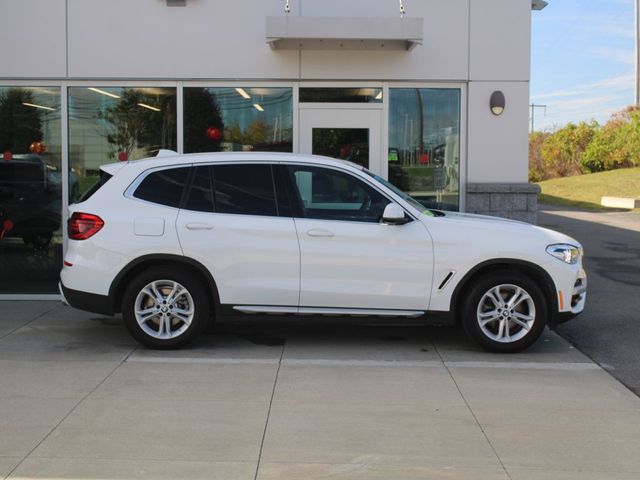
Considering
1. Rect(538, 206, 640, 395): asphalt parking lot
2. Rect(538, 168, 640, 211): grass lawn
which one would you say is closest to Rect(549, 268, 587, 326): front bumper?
Rect(538, 206, 640, 395): asphalt parking lot

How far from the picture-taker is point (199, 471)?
14.0ft

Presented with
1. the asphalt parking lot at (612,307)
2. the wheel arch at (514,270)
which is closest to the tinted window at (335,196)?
the wheel arch at (514,270)

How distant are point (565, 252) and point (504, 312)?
2.71 ft

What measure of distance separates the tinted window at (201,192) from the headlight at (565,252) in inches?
130

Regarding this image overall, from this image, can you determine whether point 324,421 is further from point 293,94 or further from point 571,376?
point 293,94

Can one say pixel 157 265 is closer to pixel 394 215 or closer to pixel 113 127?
pixel 394 215

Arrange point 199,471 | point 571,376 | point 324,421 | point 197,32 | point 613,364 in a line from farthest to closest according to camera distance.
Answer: point 197,32 < point 613,364 < point 571,376 < point 324,421 < point 199,471

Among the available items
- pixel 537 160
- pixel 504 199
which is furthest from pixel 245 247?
pixel 537 160

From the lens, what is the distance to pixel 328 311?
22.7 ft

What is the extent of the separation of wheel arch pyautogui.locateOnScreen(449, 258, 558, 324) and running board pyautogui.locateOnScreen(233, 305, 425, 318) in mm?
391

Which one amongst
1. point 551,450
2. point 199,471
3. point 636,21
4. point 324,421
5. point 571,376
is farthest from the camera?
point 636,21

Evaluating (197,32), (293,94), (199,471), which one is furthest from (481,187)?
(199,471)

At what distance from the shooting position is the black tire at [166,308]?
689 centimetres

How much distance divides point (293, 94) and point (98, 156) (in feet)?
9.18
